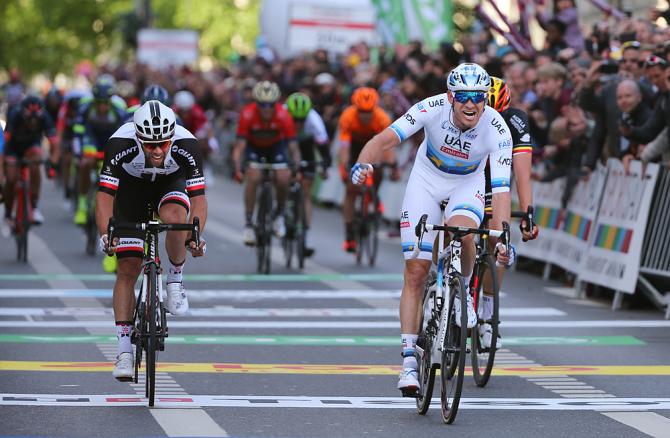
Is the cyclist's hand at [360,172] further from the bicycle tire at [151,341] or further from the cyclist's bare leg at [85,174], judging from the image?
the cyclist's bare leg at [85,174]

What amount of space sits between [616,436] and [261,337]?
4602 mm

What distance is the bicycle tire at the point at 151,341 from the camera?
924 centimetres

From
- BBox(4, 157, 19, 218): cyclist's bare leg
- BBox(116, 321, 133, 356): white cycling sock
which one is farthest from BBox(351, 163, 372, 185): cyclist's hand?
BBox(4, 157, 19, 218): cyclist's bare leg

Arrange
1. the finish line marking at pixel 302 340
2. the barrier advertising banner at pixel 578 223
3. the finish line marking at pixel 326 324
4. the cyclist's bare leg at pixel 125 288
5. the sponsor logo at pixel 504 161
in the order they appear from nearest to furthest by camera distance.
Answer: the sponsor logo at pixel 504 161, the cyclist's bare leg at pixel 125 288, the finish line marking at pixel 302 340, the finish line marking at pixel 326 324, the barrier advertising banner at pixel 578 223

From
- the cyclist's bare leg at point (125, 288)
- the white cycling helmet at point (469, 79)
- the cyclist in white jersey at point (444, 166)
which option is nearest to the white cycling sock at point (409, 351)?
the cyclist in white jersey at point (444, 166)

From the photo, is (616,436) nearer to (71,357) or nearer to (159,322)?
(159,322)

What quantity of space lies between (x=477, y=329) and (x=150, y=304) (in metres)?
2.29

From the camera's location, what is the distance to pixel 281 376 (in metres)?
10.7

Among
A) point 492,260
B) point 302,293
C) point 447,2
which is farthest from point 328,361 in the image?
point 447,2

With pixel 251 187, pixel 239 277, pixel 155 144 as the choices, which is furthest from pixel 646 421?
pixel 251 187

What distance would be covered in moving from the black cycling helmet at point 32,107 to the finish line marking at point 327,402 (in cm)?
1018

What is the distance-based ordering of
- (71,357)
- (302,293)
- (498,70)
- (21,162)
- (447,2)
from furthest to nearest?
(447,2) < (498,70) < (21,162) < (302,293) < (71,357)

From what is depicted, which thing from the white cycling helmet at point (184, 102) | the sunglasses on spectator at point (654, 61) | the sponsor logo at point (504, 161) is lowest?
the white cycling helmet at point (184, 102)

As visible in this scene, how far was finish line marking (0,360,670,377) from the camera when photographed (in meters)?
10.9
